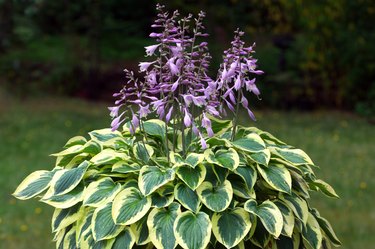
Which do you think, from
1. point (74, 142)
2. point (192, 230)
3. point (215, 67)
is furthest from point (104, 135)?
point (215, 67)

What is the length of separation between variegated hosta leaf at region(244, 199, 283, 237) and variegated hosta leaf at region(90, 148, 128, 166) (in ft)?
1.88

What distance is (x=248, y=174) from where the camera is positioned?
2609 millimetres

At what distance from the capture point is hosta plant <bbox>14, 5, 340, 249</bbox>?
2463mm

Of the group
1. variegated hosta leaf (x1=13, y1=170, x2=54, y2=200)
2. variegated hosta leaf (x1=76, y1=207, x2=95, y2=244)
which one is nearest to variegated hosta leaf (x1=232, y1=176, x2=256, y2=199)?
variegated hosta leaf (x1=76, y1=207, x2=95, y2=244)

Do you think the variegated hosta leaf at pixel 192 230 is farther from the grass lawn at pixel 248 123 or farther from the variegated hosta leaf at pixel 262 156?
the grass lawn at pixel 248 123

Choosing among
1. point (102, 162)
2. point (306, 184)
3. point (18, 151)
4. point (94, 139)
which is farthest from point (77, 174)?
point (18, 151)

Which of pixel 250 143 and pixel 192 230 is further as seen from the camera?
pixel 250 143

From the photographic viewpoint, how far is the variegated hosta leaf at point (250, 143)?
270 cm

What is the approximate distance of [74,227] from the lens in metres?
2.69

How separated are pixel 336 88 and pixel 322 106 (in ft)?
1.28

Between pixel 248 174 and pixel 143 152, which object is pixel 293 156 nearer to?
pixel 248 174

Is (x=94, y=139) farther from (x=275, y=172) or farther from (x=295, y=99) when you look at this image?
(x=295, y=99)

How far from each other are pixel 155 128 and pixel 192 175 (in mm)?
540

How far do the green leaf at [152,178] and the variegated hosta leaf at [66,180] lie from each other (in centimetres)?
27
